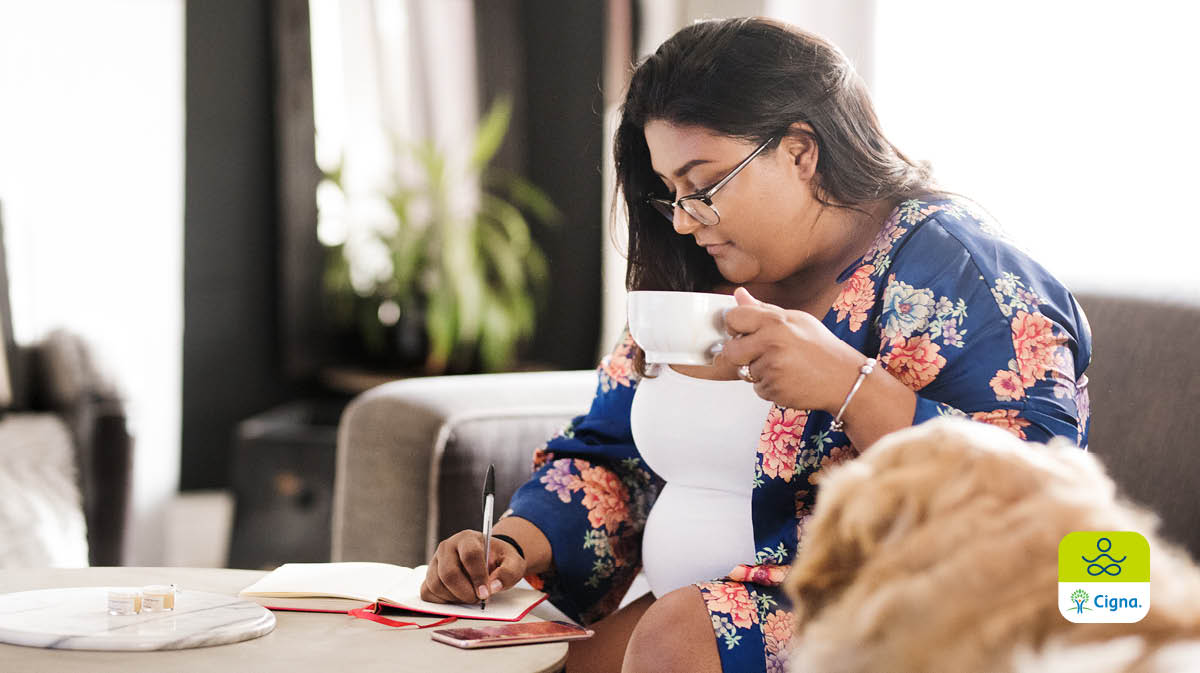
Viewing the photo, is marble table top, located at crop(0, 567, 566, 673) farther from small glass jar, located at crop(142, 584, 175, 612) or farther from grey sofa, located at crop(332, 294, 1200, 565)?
grey sofa, located at crop(332, 294, 1200, 565)

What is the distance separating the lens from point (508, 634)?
1.04m

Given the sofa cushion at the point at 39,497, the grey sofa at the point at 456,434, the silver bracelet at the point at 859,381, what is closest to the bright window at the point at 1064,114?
the grey sofa at the point at 456,434

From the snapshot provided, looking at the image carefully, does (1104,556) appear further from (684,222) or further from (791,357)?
(684,222)

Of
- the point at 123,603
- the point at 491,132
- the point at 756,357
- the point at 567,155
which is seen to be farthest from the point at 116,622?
the point at 567,155

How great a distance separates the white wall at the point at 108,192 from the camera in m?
2.89

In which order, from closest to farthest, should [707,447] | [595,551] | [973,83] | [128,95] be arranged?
Answer: [707,447], [595,551], [973,83], [128,95]

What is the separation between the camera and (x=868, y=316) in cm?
125

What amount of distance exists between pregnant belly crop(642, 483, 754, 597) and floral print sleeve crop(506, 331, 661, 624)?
106mm

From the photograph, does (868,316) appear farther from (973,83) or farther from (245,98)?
(245,98)

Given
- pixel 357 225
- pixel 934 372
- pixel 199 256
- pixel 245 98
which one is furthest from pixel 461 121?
pixel 934 372

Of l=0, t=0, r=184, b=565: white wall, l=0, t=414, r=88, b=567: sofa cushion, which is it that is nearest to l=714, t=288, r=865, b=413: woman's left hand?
l=0, t=414, r=88, b=567: sofa cushion

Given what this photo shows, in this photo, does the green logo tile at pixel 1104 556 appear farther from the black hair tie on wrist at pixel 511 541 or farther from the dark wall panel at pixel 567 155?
the dark wall panel at pixel 567 155

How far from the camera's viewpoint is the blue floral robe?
3.77ft

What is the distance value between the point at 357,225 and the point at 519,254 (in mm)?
558
